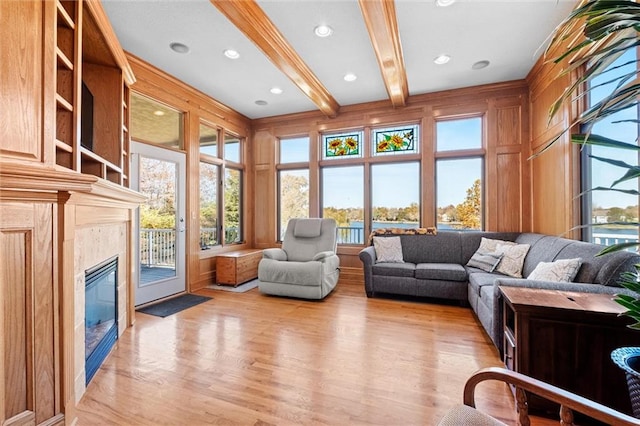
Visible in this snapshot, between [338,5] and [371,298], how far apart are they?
3.30 meters

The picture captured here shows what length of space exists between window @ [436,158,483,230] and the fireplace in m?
4.31

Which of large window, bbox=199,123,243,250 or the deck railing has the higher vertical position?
large window, bbox=199,123,243,250

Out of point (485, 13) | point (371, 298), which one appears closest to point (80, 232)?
point (371, 298)

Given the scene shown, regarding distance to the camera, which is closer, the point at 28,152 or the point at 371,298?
the point at 28,152

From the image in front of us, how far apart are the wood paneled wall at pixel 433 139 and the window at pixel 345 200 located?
200 mm

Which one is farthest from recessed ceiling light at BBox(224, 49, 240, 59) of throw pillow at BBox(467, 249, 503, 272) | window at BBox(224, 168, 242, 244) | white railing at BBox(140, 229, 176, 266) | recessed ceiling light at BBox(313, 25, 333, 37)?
throw pillow at BBox(467, 249, 503, 272)

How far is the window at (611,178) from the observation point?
2.17m

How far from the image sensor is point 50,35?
4.60 feet

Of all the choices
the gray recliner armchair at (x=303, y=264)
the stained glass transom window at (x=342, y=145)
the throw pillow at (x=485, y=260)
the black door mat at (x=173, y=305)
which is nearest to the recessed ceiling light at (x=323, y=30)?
the stained glass transom window at (x=342, y=145)

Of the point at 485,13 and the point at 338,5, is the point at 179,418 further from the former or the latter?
the point at 485,13

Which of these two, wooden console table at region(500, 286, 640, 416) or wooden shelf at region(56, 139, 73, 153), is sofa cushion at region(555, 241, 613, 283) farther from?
wooden shelf at region(56, 139, 73, 153)

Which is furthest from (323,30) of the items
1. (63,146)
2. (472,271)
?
(472,271)

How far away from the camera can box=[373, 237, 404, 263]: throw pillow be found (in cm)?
398

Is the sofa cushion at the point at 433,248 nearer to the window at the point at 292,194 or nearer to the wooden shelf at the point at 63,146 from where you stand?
the window at the point at 292,194
